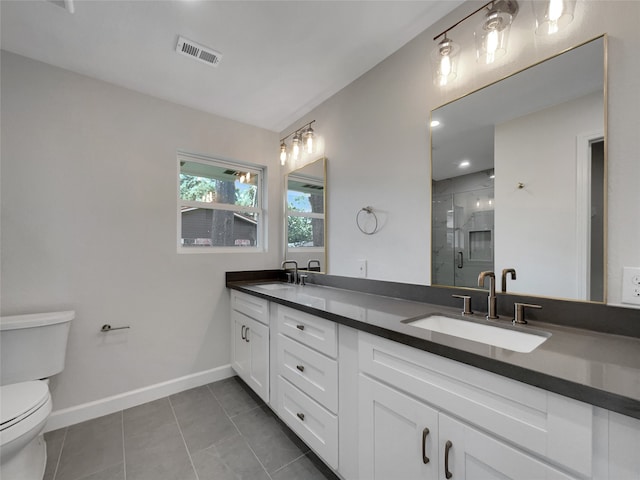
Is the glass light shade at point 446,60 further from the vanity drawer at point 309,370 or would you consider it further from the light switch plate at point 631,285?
the vanity drawer at point 309,370

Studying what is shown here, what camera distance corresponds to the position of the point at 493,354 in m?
0.78

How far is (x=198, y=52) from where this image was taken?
175 centimetres

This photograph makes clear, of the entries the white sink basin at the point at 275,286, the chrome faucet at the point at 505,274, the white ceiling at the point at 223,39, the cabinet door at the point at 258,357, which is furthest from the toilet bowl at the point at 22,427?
the chrome faucet at the point at 505,274

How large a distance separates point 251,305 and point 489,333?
158 centimetres

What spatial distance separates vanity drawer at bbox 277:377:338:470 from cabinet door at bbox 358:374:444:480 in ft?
0.64

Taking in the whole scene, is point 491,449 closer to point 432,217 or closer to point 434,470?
point 434,470

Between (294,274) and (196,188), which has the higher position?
(196,188)

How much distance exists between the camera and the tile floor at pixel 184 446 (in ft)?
4.79

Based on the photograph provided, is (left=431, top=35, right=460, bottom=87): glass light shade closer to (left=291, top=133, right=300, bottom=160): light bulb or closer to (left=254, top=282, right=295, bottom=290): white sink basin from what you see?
(left=291, top=133, right=300, bottom=160): light bulb

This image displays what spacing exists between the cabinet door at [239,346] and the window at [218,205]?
0.68m

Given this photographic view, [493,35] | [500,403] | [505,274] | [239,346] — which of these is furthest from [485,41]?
[239,346]

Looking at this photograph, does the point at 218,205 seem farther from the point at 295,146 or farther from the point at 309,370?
the point at 309,370

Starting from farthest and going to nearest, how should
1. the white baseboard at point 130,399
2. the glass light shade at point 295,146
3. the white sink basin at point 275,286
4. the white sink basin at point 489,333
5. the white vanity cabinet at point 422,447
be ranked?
1. the glass light shade at point 295,146
2. the white sink basin at point 275,286
3. the white baseboard at point 130,399
4. the white sink basin at point 489,333
5. the white vanity cabinet at point 422,447

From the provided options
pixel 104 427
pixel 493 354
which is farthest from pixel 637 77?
pixel 104 427
